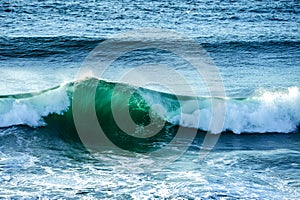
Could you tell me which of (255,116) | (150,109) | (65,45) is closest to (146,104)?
(150,109)

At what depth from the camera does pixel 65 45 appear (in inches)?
706

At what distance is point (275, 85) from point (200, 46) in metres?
4.50

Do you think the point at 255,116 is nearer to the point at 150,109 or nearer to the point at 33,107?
the point at 150,109

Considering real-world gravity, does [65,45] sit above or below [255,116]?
above

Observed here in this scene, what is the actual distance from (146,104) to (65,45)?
5.79 metres

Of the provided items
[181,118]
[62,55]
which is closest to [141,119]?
[181,118]

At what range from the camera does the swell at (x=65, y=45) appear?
56.7 ft

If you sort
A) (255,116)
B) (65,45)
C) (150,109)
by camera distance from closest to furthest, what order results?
(255,116) → (150,109) → (65,45)

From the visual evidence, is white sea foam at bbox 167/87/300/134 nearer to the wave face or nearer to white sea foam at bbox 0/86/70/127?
the wave face

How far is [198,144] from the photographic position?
1124 centimetres

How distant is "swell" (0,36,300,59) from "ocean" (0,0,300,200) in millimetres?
56

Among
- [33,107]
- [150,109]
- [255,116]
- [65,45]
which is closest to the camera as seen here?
[33,107]

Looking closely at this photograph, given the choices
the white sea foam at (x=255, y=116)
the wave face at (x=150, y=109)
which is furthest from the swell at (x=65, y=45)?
the white sea foam at (x=255, y=116)

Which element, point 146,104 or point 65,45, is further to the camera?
point 65,45
